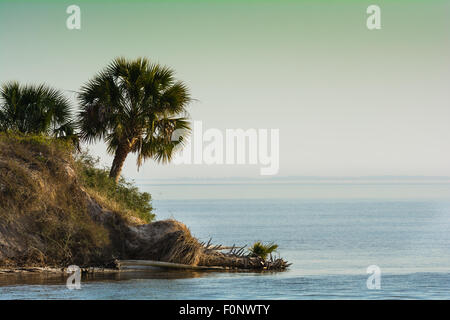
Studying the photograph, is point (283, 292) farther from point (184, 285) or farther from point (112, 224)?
point (112, 224)

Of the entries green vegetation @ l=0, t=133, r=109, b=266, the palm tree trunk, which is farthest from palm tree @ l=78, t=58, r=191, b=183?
green vegetation @ l=0, t=133, r=109, b=266

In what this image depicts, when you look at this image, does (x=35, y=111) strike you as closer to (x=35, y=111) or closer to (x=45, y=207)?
(x=35, y=111)

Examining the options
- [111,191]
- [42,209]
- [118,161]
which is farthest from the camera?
[118,161]

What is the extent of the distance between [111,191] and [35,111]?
5.59 m

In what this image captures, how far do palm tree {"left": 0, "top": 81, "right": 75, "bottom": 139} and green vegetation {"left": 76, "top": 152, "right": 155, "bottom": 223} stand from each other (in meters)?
2.74

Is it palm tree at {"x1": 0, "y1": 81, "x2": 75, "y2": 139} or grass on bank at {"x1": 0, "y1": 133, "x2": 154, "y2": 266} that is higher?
palm tree at {"x1": 0, "y1": 81, "x2": 75, "y2": 139}

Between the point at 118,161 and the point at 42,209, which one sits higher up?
the point at 118,161

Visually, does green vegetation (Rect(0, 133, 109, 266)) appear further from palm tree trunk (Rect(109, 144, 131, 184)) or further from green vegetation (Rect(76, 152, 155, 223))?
palm tree trunk (Rect(109, 144, 131, 184))

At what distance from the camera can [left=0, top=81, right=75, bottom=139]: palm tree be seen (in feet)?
101

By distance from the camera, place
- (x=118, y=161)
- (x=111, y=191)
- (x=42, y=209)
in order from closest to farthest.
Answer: (x=42, y=209) → (x=111, y=191) → (x=118, y=161)

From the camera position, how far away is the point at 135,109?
98.3 ft

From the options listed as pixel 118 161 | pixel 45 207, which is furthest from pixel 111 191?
pixel 45 207
